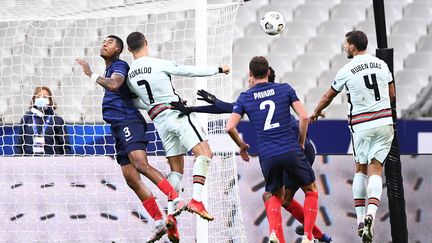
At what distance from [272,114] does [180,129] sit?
861 millimetres

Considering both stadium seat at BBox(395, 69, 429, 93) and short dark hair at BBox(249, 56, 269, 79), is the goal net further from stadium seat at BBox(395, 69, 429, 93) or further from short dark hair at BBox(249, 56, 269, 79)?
stadium seat at BBox(395, 69, 429, 93)

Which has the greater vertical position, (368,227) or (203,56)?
(203,56)

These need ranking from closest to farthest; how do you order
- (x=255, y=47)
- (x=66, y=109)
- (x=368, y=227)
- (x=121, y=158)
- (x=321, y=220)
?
(x=368, y=227), (x=121, y=158), (x=321, y=220), (x=66, y=109), (x=255, y=47)

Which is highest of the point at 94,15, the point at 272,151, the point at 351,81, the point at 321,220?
the point at 94,15

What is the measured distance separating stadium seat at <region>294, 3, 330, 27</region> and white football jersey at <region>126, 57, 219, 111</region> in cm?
632

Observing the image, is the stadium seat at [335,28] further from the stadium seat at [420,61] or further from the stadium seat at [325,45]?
the stadium seat at [420,61]

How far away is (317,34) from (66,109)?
13.6 feet

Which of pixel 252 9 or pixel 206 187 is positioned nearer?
pixel 206 187

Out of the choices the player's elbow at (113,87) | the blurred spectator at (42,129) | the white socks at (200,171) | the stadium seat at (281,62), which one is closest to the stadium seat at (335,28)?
the stadium seat at (281,62)

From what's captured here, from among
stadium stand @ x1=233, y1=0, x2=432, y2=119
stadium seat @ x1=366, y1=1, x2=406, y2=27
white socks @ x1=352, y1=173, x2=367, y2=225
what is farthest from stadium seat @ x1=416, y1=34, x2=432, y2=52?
white socks @ x1=352, y1=173, x2=367, y2=225

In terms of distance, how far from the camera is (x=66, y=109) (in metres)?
13.5

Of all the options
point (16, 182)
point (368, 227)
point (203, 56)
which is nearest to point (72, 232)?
point (16, 182)

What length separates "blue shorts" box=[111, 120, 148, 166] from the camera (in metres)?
9.51

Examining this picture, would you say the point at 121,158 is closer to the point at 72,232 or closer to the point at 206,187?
the point at 206,187
